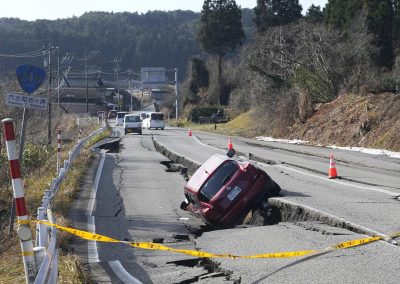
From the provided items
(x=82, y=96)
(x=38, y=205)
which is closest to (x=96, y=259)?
(x=38, y=205)

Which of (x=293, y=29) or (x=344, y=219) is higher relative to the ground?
(x=293, y=29)

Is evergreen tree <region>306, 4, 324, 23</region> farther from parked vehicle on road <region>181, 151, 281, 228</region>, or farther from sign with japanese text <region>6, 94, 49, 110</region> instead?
sign with japanese text <region>6, 94, 49, 110</region>

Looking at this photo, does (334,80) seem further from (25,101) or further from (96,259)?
(96,259)

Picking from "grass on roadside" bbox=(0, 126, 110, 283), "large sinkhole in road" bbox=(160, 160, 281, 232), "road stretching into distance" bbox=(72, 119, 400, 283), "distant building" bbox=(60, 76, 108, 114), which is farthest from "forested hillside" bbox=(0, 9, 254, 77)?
"large sinkhole in road" bbox=(160, 160, 281, 232)

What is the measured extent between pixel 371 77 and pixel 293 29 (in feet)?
45.7

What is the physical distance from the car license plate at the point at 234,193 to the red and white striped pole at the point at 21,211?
5391 mm

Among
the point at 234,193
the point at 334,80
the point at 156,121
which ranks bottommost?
the point at 156,121

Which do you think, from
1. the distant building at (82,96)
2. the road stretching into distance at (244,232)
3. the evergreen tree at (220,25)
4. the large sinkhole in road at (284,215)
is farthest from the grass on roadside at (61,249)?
the distant building at (82,96)

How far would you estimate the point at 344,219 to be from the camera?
30.7 ft

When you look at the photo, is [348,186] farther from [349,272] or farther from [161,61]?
[161,61]

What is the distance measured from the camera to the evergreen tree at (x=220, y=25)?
75.9m

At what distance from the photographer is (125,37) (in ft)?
476

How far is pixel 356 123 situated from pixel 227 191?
22286mm

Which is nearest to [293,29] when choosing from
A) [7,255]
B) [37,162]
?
[37,162]
